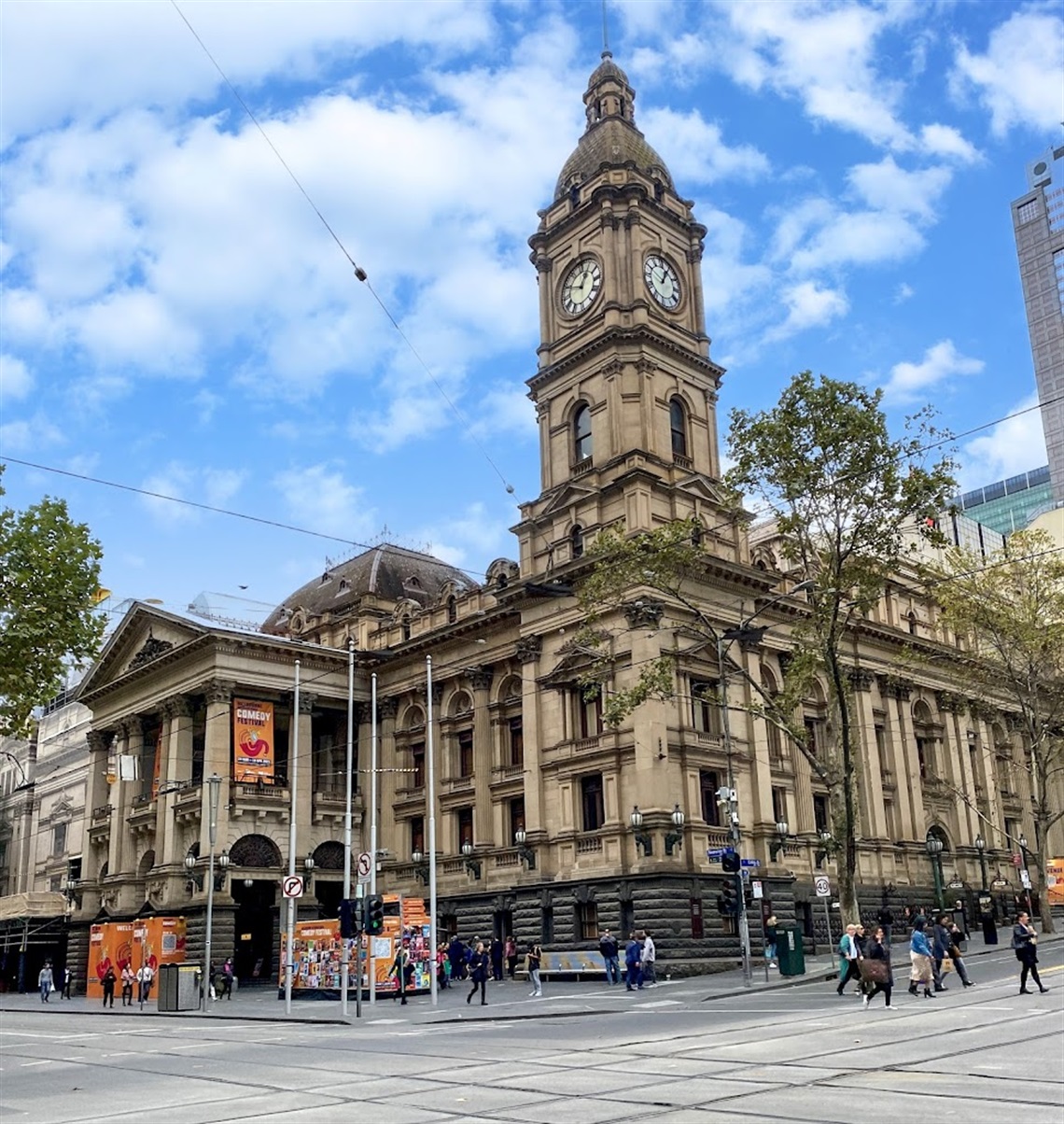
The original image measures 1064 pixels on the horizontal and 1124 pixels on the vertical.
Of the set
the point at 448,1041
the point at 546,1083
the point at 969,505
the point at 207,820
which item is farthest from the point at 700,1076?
the point at 969,505

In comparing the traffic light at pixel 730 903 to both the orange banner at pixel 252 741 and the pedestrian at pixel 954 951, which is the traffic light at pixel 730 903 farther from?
the orange banner at pixel 252 741

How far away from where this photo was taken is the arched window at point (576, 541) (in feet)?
161

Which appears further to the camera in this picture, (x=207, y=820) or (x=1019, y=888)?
(x=1019, y=888)

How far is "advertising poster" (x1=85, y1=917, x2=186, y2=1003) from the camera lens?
162 ft

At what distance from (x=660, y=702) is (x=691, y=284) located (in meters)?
21.0

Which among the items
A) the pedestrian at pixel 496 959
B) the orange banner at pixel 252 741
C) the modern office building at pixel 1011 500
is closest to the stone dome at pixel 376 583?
the orange banner at pixel 252 741

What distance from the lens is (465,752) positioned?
177ft

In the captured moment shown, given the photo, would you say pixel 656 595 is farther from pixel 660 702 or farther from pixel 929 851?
pixel 929 851

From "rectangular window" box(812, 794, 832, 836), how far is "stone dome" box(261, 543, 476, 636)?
2023cm

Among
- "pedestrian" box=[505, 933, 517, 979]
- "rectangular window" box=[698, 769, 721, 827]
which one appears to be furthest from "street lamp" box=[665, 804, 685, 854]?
"pedestrian" box=[505, 933, 517, 979]

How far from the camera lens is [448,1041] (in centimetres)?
2206

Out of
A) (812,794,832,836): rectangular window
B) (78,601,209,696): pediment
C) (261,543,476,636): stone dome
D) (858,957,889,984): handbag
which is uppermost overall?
(261,543,476,636): stone dome

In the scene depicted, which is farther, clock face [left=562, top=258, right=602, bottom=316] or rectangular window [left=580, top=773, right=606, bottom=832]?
clock face [left=562, top=258, right=602, bottom=316]

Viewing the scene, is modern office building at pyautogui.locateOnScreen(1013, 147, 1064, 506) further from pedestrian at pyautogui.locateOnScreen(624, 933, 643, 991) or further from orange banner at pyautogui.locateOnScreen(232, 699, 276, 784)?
pedestrian at pyautogui.locateOnScreen(624, 933, 643, 991)
